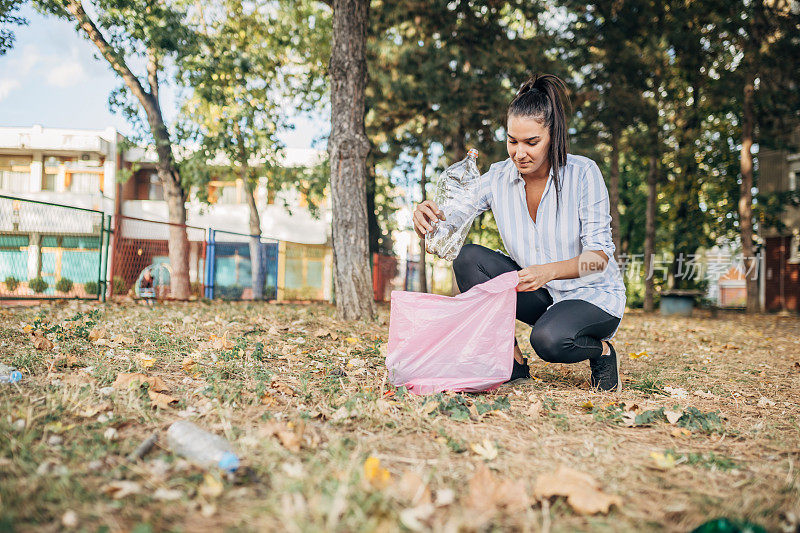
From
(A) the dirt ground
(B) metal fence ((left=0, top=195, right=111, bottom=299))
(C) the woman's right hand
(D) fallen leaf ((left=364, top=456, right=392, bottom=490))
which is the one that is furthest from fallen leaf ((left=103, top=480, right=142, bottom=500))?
(B) metal fence ((left=0, top=195, right=111, bottom=299))

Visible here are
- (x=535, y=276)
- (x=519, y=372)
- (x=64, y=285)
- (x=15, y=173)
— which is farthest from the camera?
(x=15, y=173)

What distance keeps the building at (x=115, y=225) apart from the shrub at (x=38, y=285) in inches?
3.0

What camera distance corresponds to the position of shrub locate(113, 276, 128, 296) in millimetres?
8617

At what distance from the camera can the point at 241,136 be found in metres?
14.5

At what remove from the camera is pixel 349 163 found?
616 cm

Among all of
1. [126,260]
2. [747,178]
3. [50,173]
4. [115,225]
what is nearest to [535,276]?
[115,225]

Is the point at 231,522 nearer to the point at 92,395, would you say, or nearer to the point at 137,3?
the point at 92,395

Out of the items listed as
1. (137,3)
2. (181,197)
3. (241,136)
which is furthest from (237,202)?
(137,3)

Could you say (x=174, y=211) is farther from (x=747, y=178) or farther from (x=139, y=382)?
(x=747, y=178)

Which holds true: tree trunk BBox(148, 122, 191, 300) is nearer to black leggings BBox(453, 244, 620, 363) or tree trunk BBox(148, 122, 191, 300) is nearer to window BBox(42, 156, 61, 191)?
black leggings BBox(453, 244, 620, 363)

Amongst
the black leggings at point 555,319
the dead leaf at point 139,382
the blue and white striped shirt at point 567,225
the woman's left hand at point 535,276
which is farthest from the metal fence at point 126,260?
the woman's left hand at point 535,276

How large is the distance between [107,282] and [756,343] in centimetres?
911

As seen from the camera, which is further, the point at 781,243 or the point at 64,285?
the point at 781,243

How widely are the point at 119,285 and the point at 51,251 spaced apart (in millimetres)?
1070
